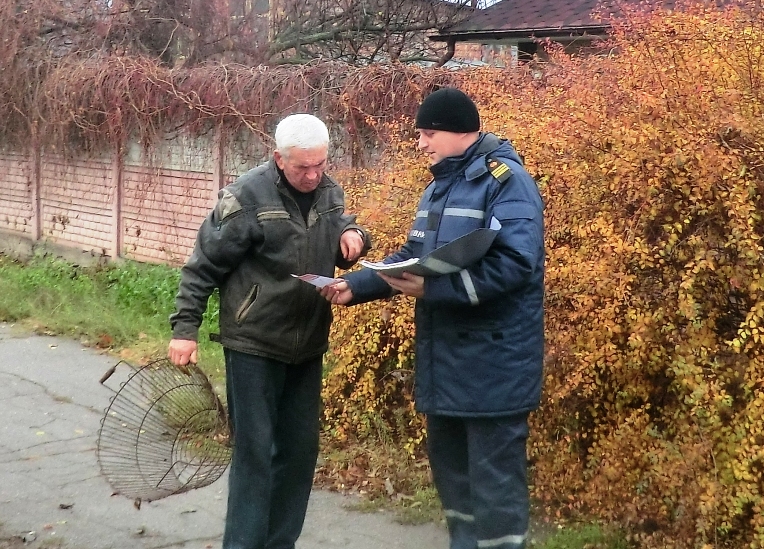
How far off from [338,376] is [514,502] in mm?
1915

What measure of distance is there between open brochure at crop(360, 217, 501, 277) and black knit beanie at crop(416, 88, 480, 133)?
0.37m

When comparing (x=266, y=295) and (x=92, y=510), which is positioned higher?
(x=266, y=295)

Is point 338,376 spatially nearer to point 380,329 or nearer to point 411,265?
point 380,329

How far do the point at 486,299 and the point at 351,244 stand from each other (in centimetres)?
74

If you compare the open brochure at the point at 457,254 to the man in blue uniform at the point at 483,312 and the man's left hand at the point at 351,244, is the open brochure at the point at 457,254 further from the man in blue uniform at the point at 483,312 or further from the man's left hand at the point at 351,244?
the man's left hand at the point at 351,244

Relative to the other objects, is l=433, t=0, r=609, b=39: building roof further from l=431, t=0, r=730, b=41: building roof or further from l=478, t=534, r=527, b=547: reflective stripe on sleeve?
l=478, t=534, r=527, b=547: reflective stripe on sleeve

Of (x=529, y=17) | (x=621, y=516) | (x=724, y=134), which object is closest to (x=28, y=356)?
(x=621, y=516)

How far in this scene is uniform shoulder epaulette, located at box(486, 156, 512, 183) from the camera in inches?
124

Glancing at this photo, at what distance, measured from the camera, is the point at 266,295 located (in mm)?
3457

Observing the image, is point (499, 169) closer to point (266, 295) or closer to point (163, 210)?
point (266, 295)

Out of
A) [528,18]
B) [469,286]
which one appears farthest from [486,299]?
[528,18]

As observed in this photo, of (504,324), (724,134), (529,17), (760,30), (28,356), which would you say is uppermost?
(529,17)

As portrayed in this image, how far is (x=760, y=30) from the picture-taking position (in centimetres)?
391

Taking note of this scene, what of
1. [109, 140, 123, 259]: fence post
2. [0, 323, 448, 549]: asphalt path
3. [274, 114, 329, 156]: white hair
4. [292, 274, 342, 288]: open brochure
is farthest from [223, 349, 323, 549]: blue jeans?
[109, 140, 123, 259]: fence post
